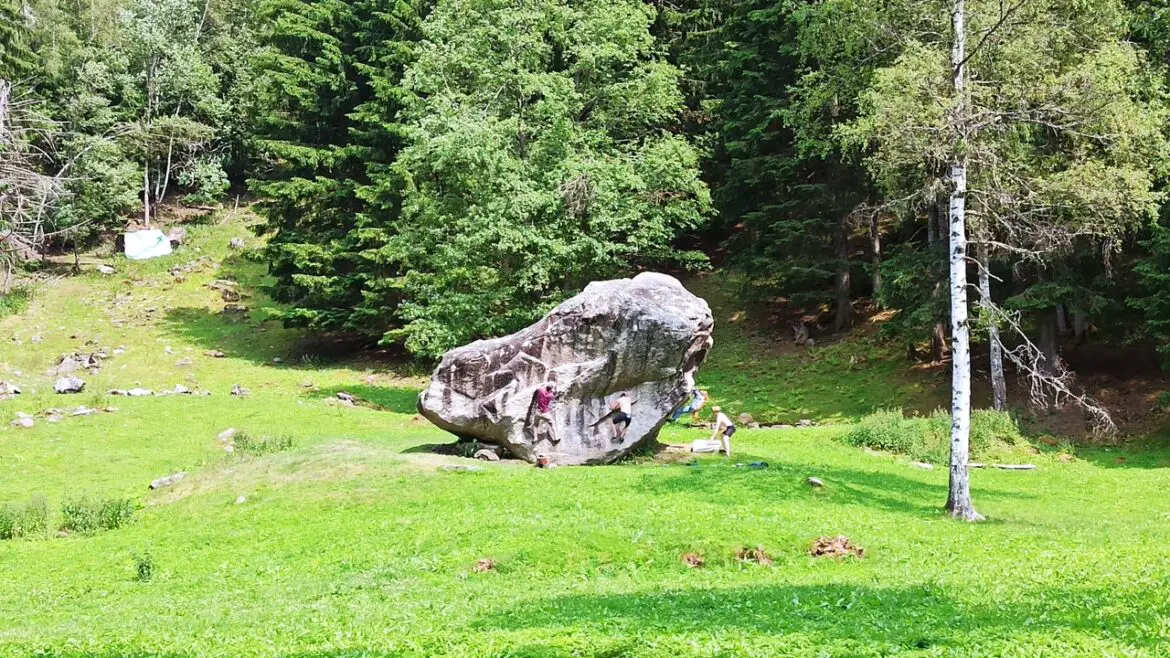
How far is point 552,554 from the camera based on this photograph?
48.0 feet

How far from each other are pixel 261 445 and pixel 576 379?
969 cm

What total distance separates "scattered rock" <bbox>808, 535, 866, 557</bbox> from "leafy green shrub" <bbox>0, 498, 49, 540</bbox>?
1575cm

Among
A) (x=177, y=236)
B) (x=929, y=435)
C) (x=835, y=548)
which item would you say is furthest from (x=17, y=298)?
(x=835, y=548)

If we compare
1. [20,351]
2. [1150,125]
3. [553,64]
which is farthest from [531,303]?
[20,351]

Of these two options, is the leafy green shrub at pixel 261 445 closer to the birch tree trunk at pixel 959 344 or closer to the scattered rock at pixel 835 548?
the scattered rock at pixel 835 548

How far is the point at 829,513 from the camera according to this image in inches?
685

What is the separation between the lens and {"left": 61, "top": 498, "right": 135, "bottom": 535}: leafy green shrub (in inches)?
735

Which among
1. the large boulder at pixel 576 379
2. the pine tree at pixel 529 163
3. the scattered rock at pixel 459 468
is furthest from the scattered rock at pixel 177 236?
the scattered rock at pixel 459 468

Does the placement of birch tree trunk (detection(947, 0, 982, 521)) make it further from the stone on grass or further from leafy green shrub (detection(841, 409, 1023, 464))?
the stone on grass

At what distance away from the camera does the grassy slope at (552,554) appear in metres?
9.16

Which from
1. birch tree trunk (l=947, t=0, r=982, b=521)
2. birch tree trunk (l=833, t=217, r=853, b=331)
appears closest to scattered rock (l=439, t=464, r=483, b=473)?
birch tree trunk (l=947, t=0, r=982, b=521)

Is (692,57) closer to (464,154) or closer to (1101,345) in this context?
(464,154)

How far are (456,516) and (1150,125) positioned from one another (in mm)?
24114

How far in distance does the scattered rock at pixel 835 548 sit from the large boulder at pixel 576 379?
8508 mm
